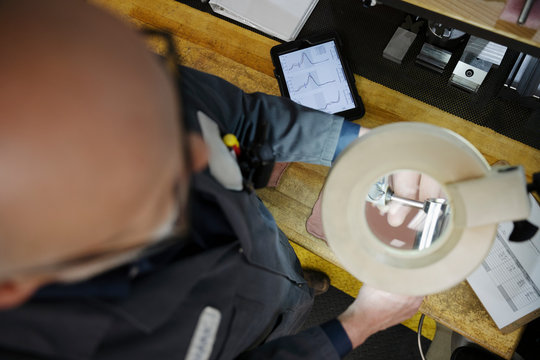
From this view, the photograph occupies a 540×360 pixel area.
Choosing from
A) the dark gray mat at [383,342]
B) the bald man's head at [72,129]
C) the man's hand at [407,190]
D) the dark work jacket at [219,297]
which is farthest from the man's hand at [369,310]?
the dark gray mat at [383,342]

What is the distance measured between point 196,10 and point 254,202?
2.42ft

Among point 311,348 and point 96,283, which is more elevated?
point 96,283

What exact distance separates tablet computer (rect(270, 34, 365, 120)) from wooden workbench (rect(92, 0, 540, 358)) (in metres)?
0.04

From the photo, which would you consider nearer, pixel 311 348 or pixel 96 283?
pixel 96 283

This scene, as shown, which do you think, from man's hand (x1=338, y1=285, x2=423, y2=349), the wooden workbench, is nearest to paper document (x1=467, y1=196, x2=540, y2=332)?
the wooden workbench

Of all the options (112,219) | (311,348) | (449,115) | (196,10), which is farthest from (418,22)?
(112,219)

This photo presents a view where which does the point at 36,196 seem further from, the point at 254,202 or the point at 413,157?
the point at 254,202

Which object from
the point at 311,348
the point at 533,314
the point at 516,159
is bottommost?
the point at 311,348

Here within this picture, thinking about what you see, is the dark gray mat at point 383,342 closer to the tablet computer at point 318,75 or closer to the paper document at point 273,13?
the tablet computer at point 318,75

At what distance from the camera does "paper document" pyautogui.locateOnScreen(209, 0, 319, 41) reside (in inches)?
47.6

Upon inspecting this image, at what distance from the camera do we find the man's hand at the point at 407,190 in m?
0.62

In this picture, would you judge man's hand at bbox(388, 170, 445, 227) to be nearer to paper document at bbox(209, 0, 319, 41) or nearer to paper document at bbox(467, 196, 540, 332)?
paper document at bbox(467, 196, 540, 332)

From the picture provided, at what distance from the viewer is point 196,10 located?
1282 millimetres

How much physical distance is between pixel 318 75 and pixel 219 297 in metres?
0.71
